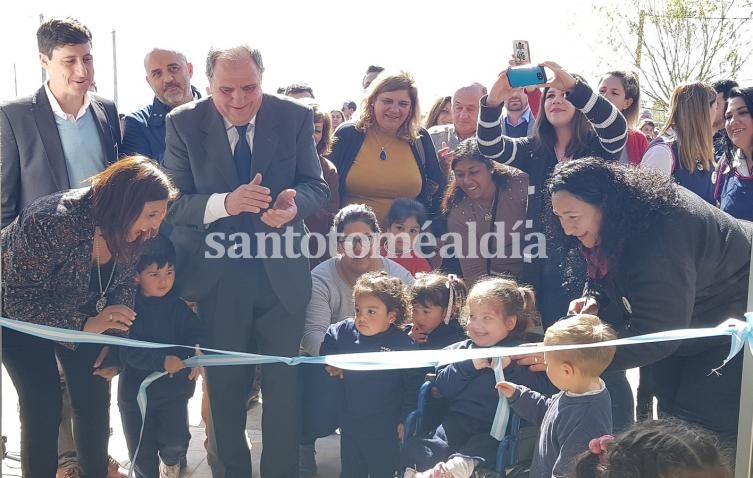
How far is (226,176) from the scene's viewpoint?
2682 mm

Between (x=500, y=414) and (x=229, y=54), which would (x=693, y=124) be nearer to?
(x=500, y=414)

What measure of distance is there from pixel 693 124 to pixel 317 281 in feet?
5.69

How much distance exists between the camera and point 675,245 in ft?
7.45

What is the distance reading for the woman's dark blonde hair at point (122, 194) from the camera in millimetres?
2555

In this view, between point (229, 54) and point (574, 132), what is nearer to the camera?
point (229, 54)

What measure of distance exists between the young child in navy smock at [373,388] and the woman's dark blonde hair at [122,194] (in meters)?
0.79

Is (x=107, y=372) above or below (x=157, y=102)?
below

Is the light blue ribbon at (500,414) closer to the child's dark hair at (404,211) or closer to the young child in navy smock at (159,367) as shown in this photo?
the child's dark hair at (404,211)

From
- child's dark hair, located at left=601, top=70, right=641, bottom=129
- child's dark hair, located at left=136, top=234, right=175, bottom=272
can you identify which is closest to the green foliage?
child's dark hair, located at left=601, top=70, right=641, bottom=129

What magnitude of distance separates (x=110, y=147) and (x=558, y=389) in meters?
1.85

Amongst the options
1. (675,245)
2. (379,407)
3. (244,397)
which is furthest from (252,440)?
(675,245)

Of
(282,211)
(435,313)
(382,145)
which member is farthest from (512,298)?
(382,145)

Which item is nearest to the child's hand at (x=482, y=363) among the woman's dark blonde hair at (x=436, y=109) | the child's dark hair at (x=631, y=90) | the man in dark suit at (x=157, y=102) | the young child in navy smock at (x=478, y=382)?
the young child in navy smock at (x=478, y=382)

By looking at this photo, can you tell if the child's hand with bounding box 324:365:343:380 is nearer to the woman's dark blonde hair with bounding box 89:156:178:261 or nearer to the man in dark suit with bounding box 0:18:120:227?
the woman's dark blonde hair with bounding box 89:156:178:261
